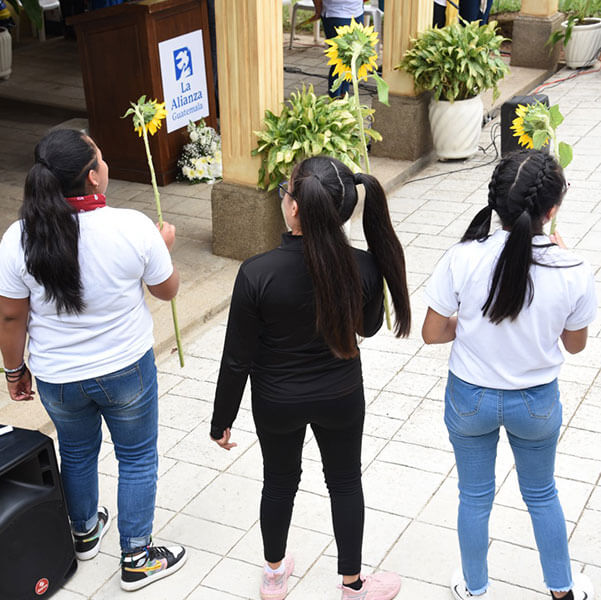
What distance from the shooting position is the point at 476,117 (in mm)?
7934

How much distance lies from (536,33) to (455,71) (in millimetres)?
3504

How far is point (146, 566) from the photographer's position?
352 cm

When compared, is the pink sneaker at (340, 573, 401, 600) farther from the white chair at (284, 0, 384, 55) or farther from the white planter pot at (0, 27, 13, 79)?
the white planter pot at (0, 27, 13, 79)

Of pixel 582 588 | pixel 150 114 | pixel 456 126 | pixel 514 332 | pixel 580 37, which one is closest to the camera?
pixel 514 332

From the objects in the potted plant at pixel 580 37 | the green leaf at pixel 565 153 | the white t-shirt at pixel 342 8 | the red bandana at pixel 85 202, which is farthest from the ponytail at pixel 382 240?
the potted plant at pixel 580 37

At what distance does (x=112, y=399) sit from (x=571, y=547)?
1.88 metres

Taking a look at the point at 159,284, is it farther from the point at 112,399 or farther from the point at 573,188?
the point at 573,188

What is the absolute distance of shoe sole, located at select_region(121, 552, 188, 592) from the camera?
3.50 m

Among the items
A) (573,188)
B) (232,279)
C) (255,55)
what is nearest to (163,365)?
(232,279)

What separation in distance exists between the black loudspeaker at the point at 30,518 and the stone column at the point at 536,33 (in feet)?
29.0

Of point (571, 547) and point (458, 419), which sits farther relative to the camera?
point (571, 547)

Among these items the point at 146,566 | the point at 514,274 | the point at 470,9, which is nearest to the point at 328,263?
the point at 514,274

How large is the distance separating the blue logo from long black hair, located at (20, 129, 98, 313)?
4.78 m

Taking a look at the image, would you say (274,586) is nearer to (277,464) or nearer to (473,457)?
(277,464)
